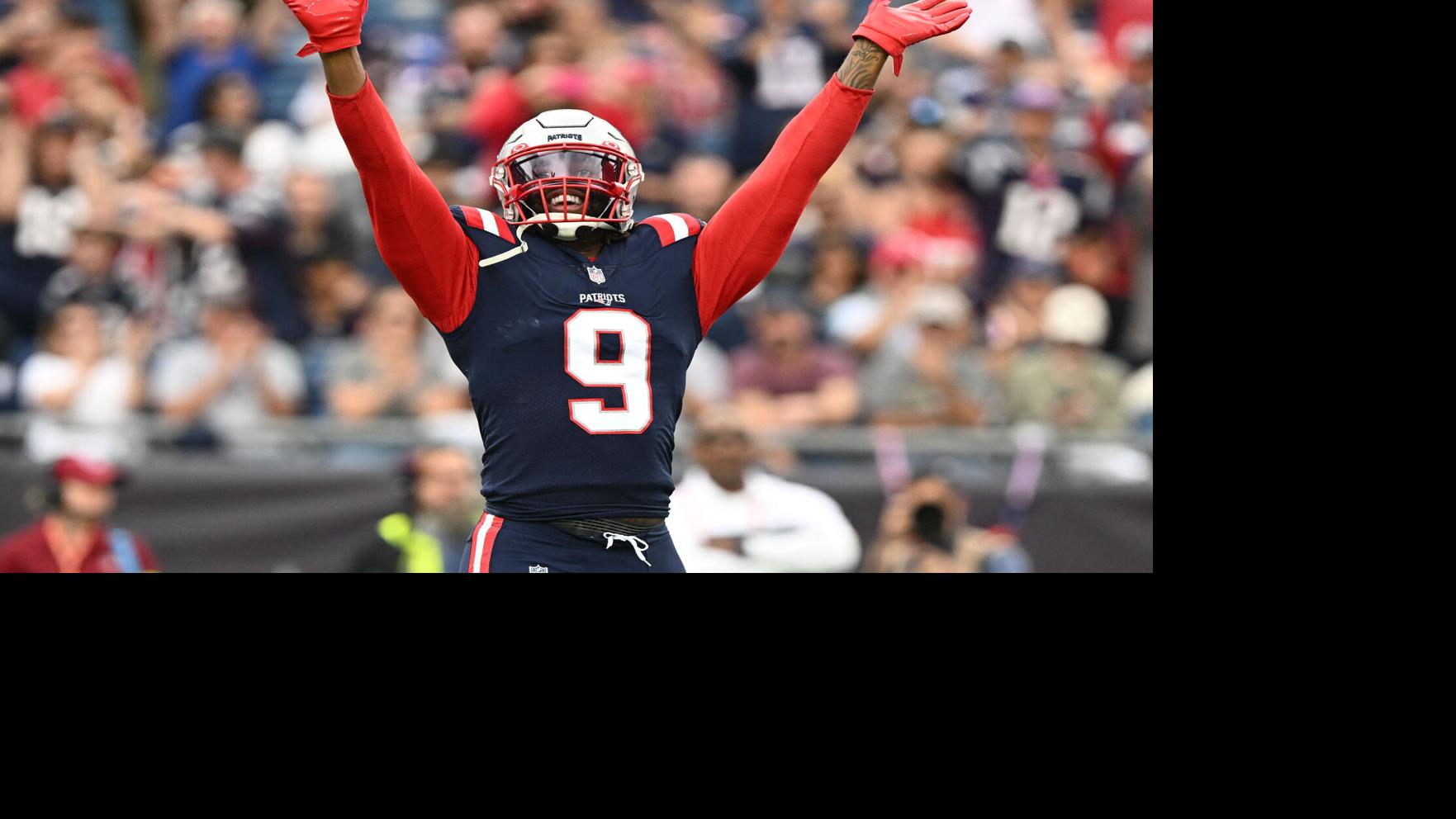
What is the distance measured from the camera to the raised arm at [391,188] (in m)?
3.64

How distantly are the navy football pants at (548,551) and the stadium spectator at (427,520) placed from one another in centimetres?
262

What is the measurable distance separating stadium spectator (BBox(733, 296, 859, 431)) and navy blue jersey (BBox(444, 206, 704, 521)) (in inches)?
142

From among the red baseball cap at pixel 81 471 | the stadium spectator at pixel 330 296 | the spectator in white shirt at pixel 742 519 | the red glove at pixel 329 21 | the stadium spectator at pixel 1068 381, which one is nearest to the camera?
the red glove at pixel 329 21

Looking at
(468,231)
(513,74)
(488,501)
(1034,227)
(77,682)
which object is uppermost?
(513,74)

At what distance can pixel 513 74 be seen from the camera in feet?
30.1

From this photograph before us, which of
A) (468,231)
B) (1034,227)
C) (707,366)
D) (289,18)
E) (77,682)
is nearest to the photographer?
(77,682)

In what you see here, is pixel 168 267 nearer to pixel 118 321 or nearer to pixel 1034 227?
pixel 118 321

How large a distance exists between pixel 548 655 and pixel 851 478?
3.68 m

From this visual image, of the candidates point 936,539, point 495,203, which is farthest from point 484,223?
point 495,203

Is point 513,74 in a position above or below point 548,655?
above

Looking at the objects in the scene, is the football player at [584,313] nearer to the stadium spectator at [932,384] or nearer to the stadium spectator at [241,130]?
the stadium spectator at [932,384]

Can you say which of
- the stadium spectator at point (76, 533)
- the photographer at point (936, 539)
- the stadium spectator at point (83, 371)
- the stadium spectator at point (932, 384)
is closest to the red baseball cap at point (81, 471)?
the stadium spectator at point (76, 533)

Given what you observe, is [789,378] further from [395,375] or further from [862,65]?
[862,65]

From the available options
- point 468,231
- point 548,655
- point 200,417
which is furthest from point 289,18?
point 548,655
